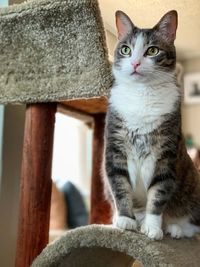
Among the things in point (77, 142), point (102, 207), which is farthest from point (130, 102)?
point (77, 142)

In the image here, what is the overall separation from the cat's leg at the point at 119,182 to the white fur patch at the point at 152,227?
0.14ft

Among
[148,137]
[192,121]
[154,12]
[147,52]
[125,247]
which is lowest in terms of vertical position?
[125,247]

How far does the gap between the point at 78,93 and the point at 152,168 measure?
299mm

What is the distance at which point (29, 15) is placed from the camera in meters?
1.12

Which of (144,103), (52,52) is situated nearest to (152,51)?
(144,103)

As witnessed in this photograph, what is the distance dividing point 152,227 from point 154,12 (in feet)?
2.10

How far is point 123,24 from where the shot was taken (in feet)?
3.66

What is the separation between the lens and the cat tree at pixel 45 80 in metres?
1.06

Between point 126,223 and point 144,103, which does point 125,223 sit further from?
point 144,103

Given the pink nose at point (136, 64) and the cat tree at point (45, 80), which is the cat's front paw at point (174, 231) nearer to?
the cat tree at point (45, 80)

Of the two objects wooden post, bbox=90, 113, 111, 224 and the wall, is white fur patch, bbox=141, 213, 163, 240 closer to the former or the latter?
wooden post, bbox=90, 113, 111, 224

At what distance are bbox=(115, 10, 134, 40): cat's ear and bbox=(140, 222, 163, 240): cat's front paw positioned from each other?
53 centimetres

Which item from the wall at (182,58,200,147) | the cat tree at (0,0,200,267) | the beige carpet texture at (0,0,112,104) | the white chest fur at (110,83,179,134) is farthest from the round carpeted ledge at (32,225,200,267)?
the wall at (182,58,200,147)

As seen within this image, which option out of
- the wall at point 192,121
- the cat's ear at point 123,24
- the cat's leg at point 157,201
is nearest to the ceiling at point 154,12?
the cat's ear at point 123,24
